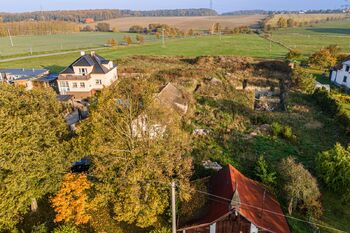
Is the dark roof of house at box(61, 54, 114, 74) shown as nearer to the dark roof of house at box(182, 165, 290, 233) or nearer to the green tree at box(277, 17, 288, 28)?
the dark roof of house at box(182, 165, 290, 233)

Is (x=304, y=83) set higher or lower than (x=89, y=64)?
lower

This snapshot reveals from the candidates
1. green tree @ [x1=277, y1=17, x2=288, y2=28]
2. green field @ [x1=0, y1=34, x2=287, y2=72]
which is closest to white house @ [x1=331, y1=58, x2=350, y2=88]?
green field @ [x1=0, y1=34, x2=287, y2=72]

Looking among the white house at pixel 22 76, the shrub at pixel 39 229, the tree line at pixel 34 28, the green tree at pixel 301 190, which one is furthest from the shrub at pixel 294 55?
the tree line at pixel 34 28

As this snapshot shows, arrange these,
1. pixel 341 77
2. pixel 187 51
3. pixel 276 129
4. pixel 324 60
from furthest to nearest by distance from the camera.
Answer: pixel 187 51, pixel 324 60, pixel 341 77, pixel 276 129

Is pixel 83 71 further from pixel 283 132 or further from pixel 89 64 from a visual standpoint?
pixel 283 132

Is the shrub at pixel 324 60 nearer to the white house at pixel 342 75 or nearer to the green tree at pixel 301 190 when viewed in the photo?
the white house at pixel 342 75

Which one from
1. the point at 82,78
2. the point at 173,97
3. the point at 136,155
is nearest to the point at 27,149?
the point at 136,155
